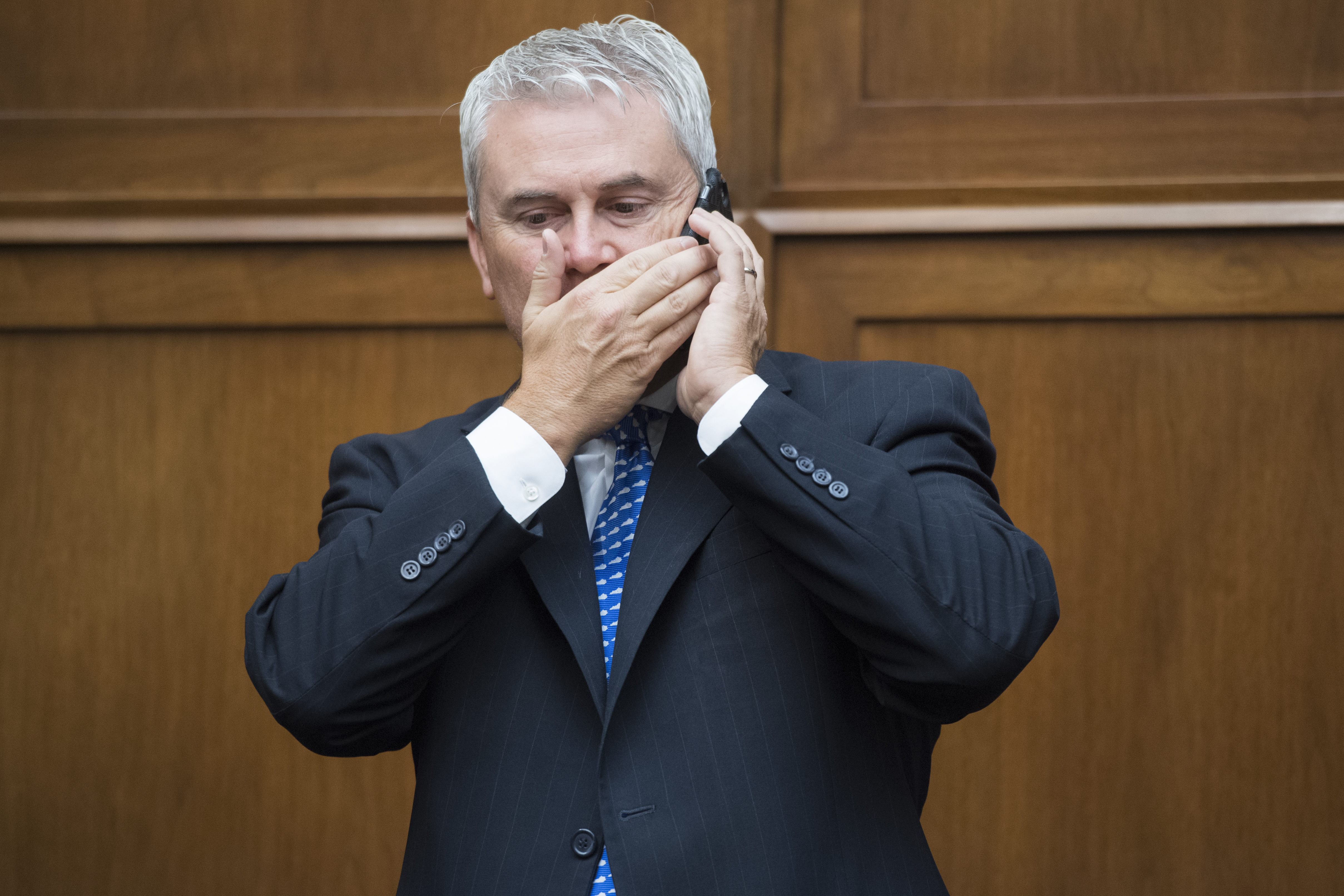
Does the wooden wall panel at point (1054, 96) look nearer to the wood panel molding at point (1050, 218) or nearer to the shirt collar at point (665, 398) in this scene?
the wood panel molding at point (1050, 218)

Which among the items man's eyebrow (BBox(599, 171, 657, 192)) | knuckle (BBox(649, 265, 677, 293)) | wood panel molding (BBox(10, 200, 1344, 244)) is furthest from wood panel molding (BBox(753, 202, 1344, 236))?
knuckle (BBox(649, 265, 677, 293))

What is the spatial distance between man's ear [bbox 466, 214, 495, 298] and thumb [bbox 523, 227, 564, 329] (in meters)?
0.16

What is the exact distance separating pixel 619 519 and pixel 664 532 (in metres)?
0.09

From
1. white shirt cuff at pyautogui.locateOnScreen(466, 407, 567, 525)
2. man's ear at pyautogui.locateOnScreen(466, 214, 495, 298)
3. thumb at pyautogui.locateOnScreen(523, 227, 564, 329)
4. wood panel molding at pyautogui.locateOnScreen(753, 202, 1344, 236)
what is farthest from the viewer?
wood panel molding at pyautogui.locateOnScreen(753, 202, 1344, 236)

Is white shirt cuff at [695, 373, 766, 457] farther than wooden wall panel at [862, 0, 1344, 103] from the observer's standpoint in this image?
No

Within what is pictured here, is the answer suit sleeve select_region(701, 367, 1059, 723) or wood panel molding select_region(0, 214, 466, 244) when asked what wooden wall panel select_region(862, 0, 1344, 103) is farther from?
suit sleeve select_region(701, 367, 1059, 723)

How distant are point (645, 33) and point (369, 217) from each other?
0.78 meters

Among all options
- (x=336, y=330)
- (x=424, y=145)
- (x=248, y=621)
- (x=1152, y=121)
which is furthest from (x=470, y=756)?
(x=1152, y=121)

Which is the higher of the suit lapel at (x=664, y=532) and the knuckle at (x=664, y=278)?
the knuckle at (x=664, y=278)

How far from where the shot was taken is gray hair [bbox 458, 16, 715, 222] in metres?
1.30

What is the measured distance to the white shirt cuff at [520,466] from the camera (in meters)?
1.13

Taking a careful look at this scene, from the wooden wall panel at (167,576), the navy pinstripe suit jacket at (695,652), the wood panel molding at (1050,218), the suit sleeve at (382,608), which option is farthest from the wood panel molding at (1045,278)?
the suit sleeve at (382,608)

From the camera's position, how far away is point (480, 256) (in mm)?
1493

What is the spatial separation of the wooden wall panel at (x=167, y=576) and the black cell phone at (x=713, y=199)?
→ 0.74 metres
